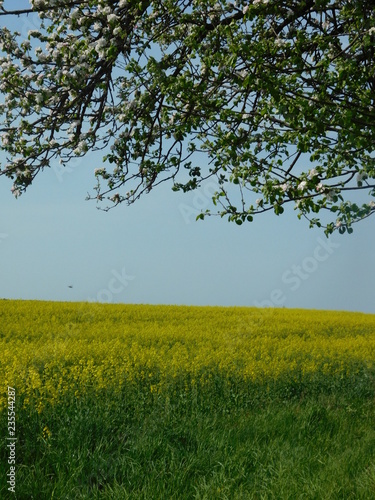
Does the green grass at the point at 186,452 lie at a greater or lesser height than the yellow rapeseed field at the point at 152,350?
lesser

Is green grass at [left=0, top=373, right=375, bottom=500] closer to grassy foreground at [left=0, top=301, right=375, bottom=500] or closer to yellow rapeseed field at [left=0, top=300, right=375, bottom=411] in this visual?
grassy foreground at [left=0, top=301, right=375, bottom=500]

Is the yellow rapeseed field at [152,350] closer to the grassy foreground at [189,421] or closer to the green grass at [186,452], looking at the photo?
the grassy foreground at [189,421]

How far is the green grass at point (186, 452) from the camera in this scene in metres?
5.94

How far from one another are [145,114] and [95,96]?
0.99 metres

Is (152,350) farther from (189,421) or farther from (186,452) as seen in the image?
(186,452)

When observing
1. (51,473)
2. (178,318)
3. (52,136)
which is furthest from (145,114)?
(178,318)

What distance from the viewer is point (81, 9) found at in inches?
331

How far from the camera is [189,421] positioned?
8039 mm

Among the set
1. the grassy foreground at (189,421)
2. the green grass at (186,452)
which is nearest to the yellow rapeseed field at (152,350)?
the grassy foreground at (189,421)

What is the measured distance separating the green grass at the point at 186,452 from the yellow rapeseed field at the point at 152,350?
69cm

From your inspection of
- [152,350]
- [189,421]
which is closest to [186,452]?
[189,421]

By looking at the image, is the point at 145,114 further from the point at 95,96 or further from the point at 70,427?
the point at 70,427

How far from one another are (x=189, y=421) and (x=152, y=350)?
446 centimetres

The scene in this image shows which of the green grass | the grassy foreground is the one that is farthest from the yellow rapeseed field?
the green grass
